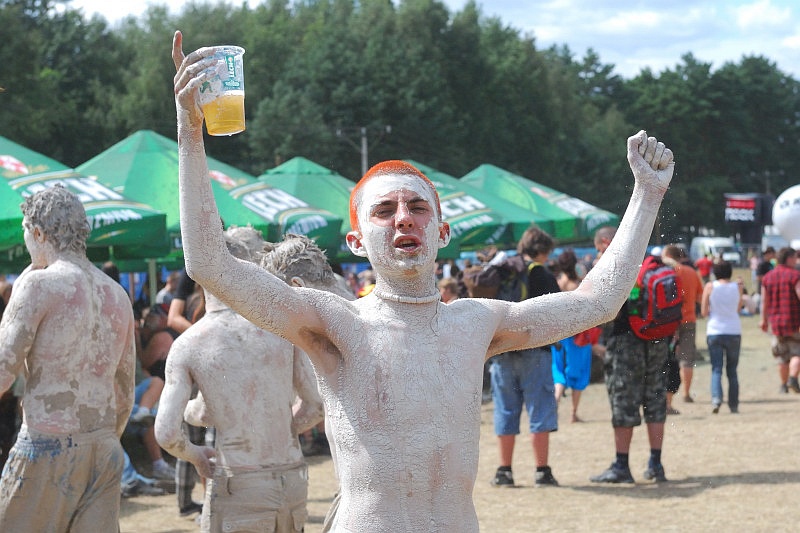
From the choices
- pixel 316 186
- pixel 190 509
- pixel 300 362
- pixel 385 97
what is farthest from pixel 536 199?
pixel 385 97

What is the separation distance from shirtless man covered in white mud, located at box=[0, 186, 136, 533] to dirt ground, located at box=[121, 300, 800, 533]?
3.28 metres

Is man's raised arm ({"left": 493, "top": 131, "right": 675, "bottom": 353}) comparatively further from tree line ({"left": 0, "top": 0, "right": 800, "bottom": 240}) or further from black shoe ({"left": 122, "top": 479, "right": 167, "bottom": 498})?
tree line ({"left": 0, "top": 0, "right": 800, "bottom": 240})

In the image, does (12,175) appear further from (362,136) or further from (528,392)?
(362,136)

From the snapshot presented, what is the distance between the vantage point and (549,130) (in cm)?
6266

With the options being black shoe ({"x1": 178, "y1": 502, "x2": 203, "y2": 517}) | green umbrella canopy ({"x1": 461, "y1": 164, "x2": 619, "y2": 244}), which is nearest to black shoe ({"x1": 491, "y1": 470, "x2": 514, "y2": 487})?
black shoe ({"x1": 178, "y1": 502, "x2": 203, "y2": 517})

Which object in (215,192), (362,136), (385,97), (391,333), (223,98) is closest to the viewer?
(223,98)

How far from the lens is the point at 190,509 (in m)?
8.35

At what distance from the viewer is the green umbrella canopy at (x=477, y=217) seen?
1845 cm

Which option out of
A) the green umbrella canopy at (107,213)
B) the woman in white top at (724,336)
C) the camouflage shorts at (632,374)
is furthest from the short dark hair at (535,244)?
the woman in white top at (724,336)

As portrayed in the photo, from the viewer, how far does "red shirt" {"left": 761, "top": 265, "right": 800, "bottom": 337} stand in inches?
560

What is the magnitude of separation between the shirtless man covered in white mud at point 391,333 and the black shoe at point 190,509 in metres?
5.53

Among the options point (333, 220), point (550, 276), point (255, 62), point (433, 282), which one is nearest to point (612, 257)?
point (433, 282)

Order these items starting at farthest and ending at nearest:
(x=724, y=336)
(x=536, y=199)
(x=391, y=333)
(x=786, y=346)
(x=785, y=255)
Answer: (x=536, y=199) < (x=786, y=346) < (x=785, y=255) < (x=724, y=336) < (x=391, y=333)

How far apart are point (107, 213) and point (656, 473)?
4837 millimetres
